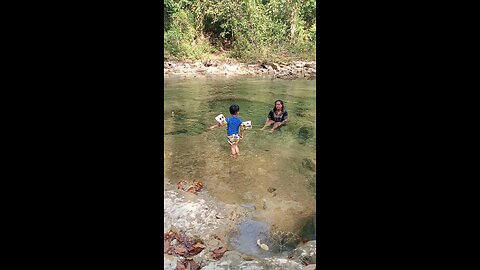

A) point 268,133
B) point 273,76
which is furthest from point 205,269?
point 273,76

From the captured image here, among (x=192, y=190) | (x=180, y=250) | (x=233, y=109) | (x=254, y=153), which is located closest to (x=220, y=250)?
(x=180, y=250)

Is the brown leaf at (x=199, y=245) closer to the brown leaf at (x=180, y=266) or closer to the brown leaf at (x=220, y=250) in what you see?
the brown leaf at (x=220, y=250)

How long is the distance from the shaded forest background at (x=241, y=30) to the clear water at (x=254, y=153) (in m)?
0.72

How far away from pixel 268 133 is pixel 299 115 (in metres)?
0.61

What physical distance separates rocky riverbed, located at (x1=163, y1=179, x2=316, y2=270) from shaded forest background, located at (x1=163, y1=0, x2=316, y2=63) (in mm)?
2853

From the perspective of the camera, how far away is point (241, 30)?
20.4 feet

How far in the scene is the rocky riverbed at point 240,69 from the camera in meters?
6.00

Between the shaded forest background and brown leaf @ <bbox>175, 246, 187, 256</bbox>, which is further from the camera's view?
A: the shaded forest background

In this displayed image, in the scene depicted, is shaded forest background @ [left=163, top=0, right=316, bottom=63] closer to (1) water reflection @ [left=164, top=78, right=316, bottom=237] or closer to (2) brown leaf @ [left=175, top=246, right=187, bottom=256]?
(1) water reflection @ [left=164, top=78, right=316, bottom=237]

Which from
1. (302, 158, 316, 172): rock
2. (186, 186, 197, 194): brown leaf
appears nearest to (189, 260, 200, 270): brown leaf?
(186, 186, 197, 194): brown leaf

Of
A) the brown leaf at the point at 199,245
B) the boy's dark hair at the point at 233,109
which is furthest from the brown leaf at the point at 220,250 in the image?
→ the boy's dark hair at the point at 233,109

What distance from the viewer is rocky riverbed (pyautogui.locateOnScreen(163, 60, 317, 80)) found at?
19.7ft

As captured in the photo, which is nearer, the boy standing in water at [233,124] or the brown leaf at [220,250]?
the brown leaf at [220,250]

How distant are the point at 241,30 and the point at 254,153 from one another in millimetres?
2556
